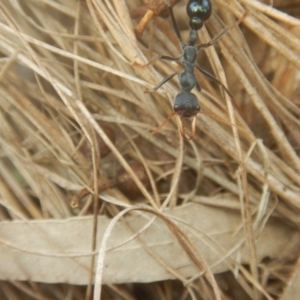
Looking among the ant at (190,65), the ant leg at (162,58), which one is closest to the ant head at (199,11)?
the ant at (190,65)

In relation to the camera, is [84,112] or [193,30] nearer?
[84,112]

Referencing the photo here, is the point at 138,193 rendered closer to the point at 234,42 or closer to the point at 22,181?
the point at 22,181

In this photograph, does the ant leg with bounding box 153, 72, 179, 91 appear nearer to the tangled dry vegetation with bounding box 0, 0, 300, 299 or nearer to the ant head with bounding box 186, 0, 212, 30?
the tangled dry vegetation with bounding box 0, 0, 300, 299

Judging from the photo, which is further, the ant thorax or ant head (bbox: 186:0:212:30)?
the ant thorax

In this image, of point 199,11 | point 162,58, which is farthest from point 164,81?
point 199,11

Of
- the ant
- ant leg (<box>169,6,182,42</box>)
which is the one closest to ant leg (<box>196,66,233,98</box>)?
the ant

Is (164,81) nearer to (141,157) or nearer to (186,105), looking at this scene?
(186,105)

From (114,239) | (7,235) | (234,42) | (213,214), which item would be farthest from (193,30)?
A: (7,235)
